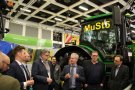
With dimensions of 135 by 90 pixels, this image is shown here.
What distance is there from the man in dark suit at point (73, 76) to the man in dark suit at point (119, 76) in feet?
1.97

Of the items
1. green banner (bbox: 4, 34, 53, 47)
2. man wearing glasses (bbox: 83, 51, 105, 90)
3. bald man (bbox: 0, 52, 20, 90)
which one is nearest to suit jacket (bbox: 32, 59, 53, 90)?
man wearing glasses (bbox: 83, 51, 105, 90)

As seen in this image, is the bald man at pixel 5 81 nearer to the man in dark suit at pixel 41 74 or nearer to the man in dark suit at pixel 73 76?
the man in dark suit at pixel 41 74

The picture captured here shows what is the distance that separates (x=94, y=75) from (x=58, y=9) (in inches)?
327

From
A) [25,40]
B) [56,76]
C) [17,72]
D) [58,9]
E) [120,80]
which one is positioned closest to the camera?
[17,72]

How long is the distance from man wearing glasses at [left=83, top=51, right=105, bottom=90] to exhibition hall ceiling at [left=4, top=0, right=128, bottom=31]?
6791mm

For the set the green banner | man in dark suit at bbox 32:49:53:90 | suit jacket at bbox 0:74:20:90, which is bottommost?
man in dark suit at bbox 32:49:53:90

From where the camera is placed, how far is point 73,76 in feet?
12.5

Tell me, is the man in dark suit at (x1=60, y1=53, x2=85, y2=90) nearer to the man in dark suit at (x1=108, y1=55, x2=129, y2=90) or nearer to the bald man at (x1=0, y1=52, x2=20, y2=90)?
the man in dark suit at (x1=108, y1=55, x2=129, y2=90)

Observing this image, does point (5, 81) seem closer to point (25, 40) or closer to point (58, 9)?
point (25, 40)

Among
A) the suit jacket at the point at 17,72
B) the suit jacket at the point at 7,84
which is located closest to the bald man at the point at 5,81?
the suit jacket at the point at 7,84

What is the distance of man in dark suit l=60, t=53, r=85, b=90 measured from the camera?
381cm

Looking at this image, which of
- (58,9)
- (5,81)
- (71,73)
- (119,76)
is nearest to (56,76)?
(71,73)

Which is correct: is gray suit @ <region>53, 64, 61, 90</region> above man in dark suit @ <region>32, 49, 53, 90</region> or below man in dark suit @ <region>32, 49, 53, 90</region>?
below

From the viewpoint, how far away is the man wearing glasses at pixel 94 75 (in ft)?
13.4
